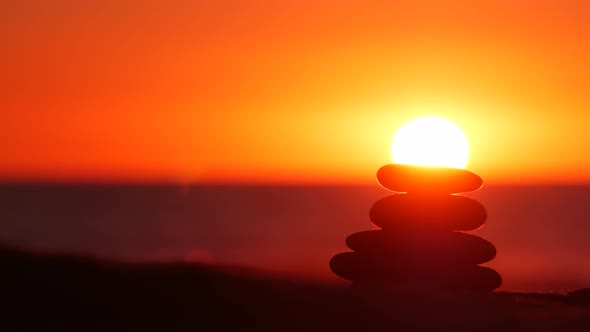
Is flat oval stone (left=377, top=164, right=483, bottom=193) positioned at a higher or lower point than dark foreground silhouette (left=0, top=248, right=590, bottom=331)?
higher

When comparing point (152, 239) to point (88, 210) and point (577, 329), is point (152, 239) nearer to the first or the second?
point (88, 210)

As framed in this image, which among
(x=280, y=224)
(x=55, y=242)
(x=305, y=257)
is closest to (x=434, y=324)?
(x=305, y=257)

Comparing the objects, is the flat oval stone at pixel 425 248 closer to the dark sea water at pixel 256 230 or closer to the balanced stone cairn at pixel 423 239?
the balanced stone cairn at pixel 423 239

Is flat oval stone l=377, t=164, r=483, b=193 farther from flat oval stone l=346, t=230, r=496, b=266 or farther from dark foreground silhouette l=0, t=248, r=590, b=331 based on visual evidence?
dark foreground silhouette l=0, t=248, r=590, b=331

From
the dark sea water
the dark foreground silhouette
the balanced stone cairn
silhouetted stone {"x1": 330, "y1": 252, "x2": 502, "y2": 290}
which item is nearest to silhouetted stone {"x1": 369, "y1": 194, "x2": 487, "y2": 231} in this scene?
the balanced stone cairn

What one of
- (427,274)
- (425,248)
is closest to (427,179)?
(425,248)

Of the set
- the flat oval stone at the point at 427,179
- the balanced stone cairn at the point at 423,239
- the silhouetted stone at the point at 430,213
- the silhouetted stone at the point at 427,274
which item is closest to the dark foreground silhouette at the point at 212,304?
the silhouetted stone at the point at 427,274
